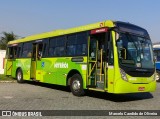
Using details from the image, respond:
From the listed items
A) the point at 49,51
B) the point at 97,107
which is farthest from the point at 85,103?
the point at 49,51

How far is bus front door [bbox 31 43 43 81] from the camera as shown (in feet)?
57.1

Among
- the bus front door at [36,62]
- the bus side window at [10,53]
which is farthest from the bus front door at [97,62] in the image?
the bus side window at [10,53]

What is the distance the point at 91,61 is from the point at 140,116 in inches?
168

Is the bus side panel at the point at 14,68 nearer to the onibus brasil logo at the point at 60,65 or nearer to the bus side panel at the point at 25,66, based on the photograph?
the bus side panel at the point at 25,66

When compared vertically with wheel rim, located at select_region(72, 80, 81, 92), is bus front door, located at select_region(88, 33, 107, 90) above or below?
above

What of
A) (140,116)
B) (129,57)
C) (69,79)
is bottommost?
(140,116)

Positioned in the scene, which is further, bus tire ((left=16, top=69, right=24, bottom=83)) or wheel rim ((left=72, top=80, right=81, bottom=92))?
bus tire ((left=16, top=69, right=24, bottom=83))

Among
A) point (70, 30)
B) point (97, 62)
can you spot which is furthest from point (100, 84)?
point (70, 30)

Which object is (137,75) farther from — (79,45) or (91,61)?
(79,45)

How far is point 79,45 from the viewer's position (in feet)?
44.8

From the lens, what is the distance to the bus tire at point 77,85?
13.4 metres

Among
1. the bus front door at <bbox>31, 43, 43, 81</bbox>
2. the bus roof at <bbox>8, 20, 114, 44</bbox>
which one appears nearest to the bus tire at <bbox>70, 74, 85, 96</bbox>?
the bus roof at <bbox>8, 20, 114, 44</bbox>

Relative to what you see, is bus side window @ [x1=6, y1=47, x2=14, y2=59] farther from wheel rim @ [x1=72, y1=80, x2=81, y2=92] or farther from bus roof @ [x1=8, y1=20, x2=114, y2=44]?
wheel rim @ [x1=72, y1=80, x2=81, y2=92]

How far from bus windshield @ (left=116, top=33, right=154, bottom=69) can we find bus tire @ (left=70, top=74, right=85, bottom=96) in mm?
2473
